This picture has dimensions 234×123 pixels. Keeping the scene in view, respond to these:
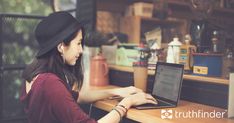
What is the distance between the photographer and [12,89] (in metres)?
2.53

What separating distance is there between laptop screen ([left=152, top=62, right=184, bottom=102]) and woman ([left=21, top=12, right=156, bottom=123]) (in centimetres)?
10

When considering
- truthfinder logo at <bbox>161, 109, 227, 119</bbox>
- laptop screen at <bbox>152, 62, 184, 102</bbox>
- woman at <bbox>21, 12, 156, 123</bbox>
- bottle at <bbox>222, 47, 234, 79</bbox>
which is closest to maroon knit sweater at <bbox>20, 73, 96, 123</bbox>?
woman at <bbox>21, 12, 156, 123</bbox>

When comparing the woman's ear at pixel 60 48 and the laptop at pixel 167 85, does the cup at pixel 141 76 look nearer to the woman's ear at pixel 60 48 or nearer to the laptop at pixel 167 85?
the laptop at pixel 167 85

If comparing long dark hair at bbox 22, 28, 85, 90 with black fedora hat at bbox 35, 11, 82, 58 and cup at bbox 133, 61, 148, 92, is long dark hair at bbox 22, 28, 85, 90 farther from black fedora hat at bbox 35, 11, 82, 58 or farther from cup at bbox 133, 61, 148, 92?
cup at bbox 133, 61, 148, 92

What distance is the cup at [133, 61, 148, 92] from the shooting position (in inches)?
Result: 72.5

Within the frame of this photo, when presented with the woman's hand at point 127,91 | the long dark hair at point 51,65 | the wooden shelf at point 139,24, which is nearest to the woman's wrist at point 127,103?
the woman's hand at point 127,91

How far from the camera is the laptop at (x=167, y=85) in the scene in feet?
5.12

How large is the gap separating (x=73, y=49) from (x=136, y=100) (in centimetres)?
39

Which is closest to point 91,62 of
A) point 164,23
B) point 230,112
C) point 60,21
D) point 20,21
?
point 20,21

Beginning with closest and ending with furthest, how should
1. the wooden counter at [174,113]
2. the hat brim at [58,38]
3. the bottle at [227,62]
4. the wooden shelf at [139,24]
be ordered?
the wooden counter at [174,113], the hat brim at [58,38], the bottle at [227,62], the wooden shelf at [139,24]

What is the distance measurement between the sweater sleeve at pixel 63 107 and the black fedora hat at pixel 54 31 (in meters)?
0.22

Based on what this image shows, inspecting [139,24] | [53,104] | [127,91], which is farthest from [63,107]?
[139,24]

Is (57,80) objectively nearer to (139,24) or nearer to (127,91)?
(127,91)

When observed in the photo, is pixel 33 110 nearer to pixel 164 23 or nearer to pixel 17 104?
pixel 17 104
